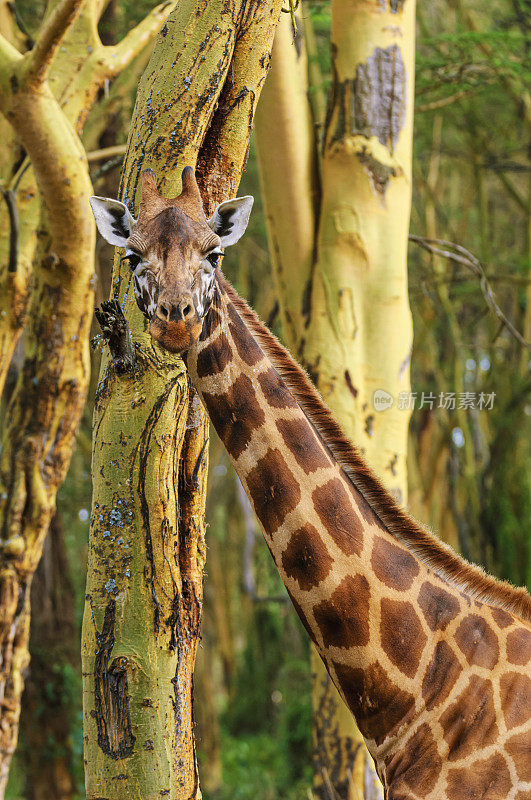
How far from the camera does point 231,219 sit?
3213mm

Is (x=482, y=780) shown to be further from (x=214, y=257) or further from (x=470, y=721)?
(x=214, y=257)

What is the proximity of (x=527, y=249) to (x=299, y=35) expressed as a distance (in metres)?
7.49

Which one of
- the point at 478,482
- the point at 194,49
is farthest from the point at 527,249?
the point at 194,49

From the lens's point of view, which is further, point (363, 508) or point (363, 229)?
point (363, 229)

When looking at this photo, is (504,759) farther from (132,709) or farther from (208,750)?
(208,750)

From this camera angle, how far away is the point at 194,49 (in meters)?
3.54

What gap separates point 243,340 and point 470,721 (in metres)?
1.85

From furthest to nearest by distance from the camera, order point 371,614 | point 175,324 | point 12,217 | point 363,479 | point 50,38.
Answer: point 12,217 → point 50,38 → point 363,479 → point 371,614 → point 175,324

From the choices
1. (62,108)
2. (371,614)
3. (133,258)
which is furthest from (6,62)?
(371,614)

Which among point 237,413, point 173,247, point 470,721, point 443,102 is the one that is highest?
point 443,102

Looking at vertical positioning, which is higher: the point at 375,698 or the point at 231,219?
the point at 231,219

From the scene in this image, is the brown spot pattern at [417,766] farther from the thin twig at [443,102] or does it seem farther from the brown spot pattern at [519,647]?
the thin twig at [443,102]

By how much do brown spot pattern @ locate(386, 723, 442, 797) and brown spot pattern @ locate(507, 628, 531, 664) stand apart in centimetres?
48

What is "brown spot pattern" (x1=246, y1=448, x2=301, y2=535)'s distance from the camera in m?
3.43
